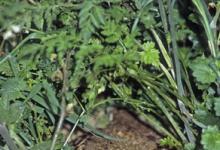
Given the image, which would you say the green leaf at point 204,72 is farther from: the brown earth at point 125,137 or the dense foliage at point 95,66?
the brown earth at point 125,137

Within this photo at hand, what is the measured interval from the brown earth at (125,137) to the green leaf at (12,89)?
441mm

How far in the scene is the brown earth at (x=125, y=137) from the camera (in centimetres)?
205

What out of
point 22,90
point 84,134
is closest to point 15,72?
point 22,90

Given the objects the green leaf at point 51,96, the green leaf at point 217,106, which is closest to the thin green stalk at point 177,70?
the green leaf at point 217,106

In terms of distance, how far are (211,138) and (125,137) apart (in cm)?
62

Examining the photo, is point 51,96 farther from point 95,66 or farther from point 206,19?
point 206,19

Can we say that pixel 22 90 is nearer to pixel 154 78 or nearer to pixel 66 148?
pixel 66 148

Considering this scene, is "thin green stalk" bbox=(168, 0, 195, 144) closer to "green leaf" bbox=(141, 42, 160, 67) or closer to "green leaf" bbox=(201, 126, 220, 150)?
"green leaf" bbox=(141, 42, 160, 67)

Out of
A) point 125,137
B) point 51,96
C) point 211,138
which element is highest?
point 51,96

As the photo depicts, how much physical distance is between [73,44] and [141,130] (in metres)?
0.85

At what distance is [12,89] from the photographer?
1681 millimetres

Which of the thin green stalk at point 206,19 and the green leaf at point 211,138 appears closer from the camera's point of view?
the green leaf at point 211,138

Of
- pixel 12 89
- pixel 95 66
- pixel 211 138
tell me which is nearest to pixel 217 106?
pixel 211 138

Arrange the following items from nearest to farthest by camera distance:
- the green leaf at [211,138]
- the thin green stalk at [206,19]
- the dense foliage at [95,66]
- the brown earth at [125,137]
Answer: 1. the dense foliage at [95,66]
2. the green leaf at [211,138]
3. the thin green stalk at [206,19]
4. the brown earth at [125,137]
